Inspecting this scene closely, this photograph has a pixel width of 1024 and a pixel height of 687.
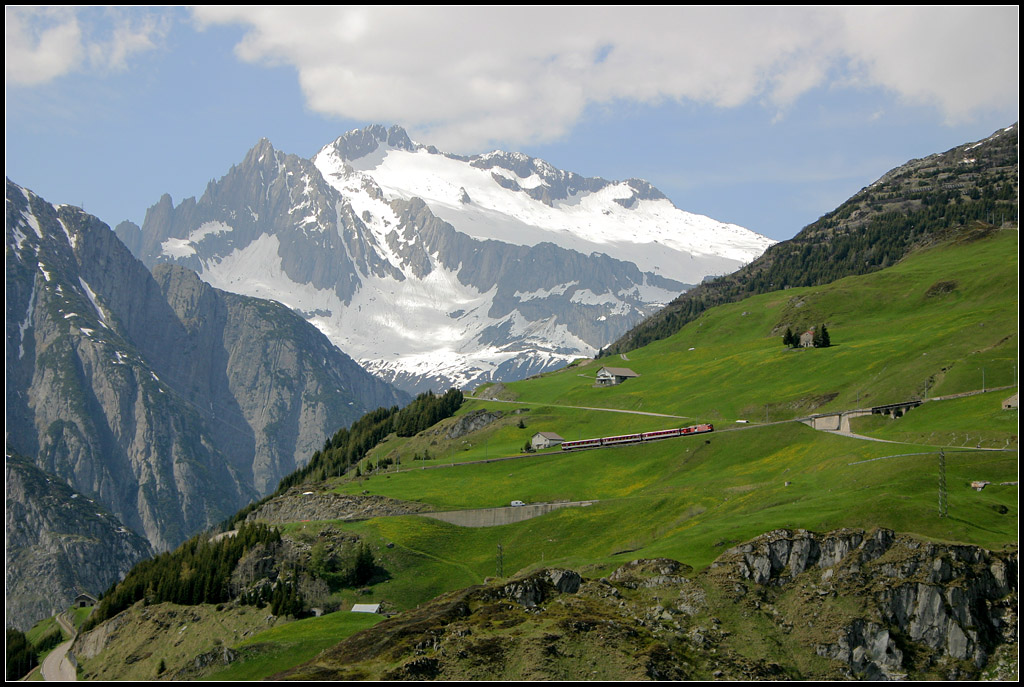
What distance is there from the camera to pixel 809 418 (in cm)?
17475

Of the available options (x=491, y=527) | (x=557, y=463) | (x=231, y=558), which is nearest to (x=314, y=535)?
(x=231, y=558)

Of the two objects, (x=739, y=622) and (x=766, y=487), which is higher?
(x=766, y=487)

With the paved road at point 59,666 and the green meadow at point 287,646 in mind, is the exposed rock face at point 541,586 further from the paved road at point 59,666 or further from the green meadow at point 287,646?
the paved road at point 59,666

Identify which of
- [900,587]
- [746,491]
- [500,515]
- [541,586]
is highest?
[746,491]

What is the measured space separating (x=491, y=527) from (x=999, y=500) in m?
84.5

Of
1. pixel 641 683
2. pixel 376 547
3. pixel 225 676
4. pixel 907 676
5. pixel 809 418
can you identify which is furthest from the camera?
pixel 809 418

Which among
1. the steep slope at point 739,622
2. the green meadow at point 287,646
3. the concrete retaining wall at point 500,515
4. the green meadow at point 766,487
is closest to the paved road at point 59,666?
the green meadow at point 287,646

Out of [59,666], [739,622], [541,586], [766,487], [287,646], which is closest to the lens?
[739,622]

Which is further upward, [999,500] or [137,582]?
[999,500]

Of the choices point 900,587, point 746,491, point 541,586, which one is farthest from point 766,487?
point 541,586

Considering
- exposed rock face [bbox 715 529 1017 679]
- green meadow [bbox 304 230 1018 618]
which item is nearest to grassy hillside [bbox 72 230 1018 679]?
green meadow [bbox 304 230 1018 618]

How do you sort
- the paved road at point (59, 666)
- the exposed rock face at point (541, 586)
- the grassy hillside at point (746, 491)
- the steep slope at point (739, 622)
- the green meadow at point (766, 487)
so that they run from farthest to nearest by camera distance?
the paved road at point (59, 666)
the grassy hillside at point (746, 491)
the green meadow at point (766, 487)
the exposed rock face at point (541, 586)
the steep slope at point (739, 622)

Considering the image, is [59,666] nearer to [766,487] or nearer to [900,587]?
[766,487]

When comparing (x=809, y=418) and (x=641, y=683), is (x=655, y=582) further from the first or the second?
(x=809, y=418)
